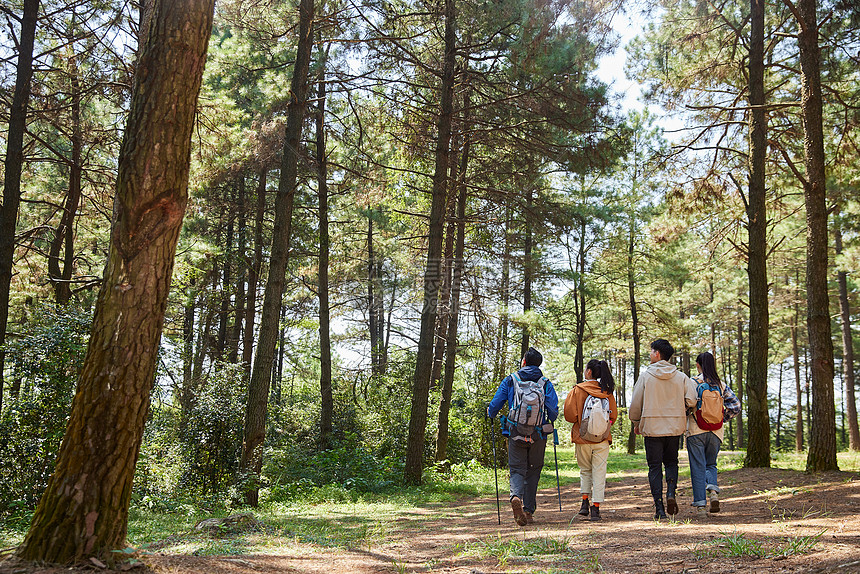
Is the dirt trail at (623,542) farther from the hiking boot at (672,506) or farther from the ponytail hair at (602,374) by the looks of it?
the ponytail hair at (602,374)

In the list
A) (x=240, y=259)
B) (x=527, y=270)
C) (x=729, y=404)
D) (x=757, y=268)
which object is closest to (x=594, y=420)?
(x=729, y=404)

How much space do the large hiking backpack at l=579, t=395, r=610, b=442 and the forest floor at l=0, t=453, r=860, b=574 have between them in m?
0.95

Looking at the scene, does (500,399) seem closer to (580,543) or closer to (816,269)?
(580,543)

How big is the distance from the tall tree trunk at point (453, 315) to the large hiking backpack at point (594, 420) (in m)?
7.06

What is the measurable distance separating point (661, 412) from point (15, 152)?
33.1ft

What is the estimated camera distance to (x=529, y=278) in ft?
59.9

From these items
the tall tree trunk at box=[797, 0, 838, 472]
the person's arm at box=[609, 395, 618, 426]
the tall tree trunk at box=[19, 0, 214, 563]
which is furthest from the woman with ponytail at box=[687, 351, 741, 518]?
the tall tree trunk at box=[19, 0, 214, 563]

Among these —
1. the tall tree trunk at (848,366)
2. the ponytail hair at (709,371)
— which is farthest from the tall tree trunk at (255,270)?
the tall tree trunk at (848,366)

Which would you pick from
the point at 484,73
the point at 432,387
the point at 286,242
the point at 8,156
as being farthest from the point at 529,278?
the point at 8,156

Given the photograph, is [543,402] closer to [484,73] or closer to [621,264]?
[484,73]

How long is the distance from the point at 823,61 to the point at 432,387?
12349mm

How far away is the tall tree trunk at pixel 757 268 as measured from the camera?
1058 centimetres

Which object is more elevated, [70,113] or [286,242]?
[70,113]

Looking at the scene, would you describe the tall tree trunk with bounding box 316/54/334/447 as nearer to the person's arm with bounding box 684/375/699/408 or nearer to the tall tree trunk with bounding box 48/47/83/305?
the tall tree trunk with bounding box 48/47/83/305
